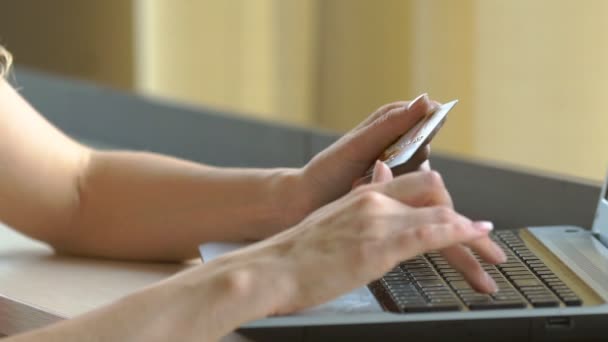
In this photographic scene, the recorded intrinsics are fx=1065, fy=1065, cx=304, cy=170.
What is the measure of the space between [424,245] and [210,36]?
140cm

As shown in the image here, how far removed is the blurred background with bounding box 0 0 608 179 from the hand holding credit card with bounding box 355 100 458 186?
1.32 ft

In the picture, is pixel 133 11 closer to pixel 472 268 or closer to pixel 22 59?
pixel 22 59

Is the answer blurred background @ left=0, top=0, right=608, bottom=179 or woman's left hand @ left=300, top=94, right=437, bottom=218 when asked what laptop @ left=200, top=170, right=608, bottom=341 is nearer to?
woman's left hand @ left=300, top=94, right=437, bottom=218

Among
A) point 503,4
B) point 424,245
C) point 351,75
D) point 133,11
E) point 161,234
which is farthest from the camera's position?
point 133,11

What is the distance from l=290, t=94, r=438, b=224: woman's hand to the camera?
0.90 metres

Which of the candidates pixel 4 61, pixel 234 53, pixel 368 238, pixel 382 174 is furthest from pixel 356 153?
pixel 234 53

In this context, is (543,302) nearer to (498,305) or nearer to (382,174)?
(498,305)

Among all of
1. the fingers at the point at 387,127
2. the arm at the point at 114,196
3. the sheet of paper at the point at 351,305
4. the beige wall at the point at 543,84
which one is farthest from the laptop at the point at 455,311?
the beige wall at the point at 543,84

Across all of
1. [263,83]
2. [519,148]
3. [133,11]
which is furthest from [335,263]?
[133,11]

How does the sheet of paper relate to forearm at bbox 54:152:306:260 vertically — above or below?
below

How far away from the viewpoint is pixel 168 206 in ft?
3.43

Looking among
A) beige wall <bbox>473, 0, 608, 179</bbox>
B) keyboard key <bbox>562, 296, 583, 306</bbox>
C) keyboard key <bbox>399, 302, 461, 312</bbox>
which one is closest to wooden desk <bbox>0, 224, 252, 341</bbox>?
keyboard key <bbox>399, 302, 461, 312</bbox>

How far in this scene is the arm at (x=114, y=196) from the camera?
1014 mm

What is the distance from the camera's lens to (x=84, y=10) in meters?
2.33
